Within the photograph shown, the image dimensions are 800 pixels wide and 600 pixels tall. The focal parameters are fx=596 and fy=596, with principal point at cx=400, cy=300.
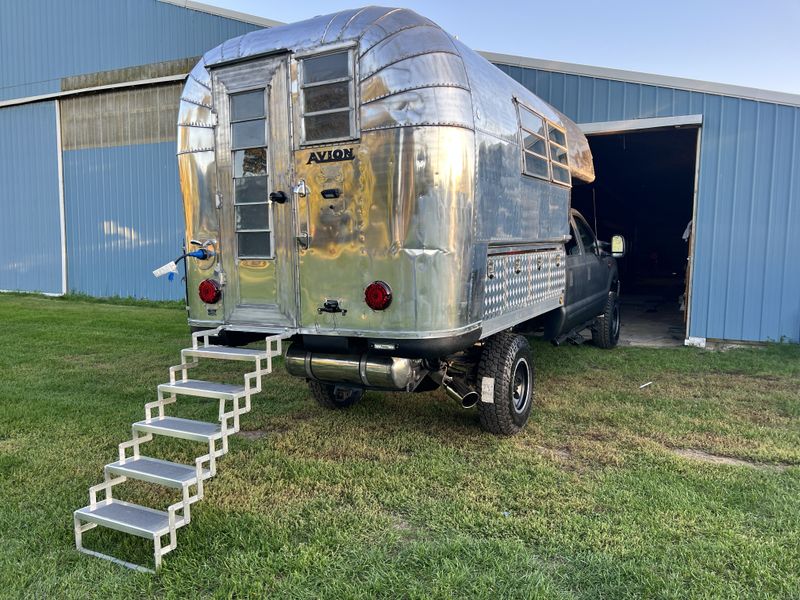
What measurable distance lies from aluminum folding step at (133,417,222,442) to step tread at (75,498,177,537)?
43 centimetres

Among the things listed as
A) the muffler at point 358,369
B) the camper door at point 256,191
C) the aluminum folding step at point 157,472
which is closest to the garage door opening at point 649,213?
the muffler at point 358,369

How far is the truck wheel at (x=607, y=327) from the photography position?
8.71 m

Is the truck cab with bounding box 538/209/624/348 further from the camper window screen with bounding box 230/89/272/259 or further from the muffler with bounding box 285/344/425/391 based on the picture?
the camper window screen with bounding box 230/89/272/259

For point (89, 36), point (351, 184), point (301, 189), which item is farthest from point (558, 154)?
point (89, 36)

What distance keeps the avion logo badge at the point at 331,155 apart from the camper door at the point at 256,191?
196mm

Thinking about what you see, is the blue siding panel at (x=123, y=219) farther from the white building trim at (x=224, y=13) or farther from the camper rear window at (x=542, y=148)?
the camper rear window at (x=542, y=148)

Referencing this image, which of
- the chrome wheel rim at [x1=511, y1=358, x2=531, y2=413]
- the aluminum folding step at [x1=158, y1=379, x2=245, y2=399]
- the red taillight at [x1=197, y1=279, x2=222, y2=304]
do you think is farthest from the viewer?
the chrome wheel rim at [x1=511, y1=358, x2=531, y2=413]

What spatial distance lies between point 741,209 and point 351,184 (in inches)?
271

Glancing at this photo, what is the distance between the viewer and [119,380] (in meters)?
6.79

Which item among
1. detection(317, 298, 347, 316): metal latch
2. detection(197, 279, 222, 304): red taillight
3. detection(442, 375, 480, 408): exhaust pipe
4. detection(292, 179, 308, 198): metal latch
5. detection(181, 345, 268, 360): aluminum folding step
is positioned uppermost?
detection(292, 179, 308, 198): metal latch

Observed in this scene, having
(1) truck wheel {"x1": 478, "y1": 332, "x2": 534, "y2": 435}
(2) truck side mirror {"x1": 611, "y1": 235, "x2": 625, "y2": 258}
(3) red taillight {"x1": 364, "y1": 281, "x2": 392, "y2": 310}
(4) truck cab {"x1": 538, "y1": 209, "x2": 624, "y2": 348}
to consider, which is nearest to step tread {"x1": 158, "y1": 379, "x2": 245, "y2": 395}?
(3) red taillight {"x1": 364, "y1": 281, "x2": 392, "y2": 310}

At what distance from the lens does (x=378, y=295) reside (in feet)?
12.8

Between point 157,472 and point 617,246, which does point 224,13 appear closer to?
point 617,246

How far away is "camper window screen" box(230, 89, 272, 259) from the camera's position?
4.24m
